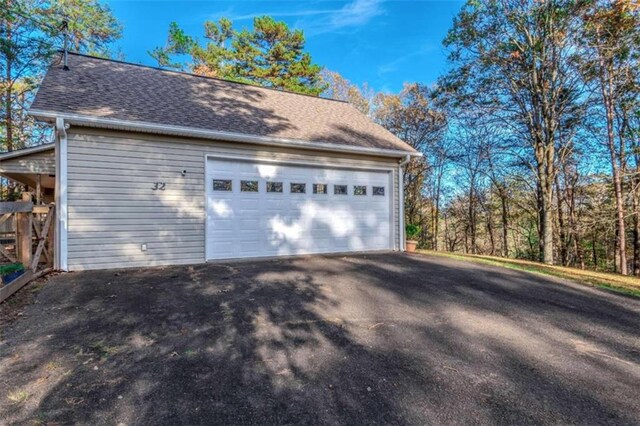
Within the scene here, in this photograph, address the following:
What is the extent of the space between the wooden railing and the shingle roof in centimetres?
184

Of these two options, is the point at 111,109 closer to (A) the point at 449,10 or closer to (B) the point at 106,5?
(A) the point at 449,10

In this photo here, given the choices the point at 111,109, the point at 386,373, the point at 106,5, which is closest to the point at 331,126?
the point at 111,109

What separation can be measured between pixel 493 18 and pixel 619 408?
11848 millimetres

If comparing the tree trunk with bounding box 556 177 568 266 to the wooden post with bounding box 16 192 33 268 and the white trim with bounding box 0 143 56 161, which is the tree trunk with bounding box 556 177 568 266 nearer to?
the wooden post with bounding box 16 192 33 268

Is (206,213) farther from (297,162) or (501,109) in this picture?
(501,109)

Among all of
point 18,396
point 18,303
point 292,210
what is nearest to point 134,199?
point 18,303

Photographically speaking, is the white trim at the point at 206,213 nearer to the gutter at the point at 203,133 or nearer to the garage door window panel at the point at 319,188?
the gutter at the point at 203,133

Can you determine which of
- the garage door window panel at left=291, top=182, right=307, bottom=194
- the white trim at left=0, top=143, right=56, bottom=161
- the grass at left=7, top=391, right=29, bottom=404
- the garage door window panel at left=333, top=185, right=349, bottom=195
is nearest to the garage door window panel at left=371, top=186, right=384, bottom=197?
the garage door window panel at left=333, top=185, right=349, bottom=195

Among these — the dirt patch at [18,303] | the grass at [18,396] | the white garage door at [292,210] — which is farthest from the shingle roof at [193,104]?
the grass at [18,396]

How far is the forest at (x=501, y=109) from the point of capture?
9.50m

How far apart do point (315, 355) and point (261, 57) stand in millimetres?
19345

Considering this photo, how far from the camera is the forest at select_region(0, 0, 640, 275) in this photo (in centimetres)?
950

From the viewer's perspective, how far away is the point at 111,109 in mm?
6219

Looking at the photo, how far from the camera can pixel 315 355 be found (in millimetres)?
2879
